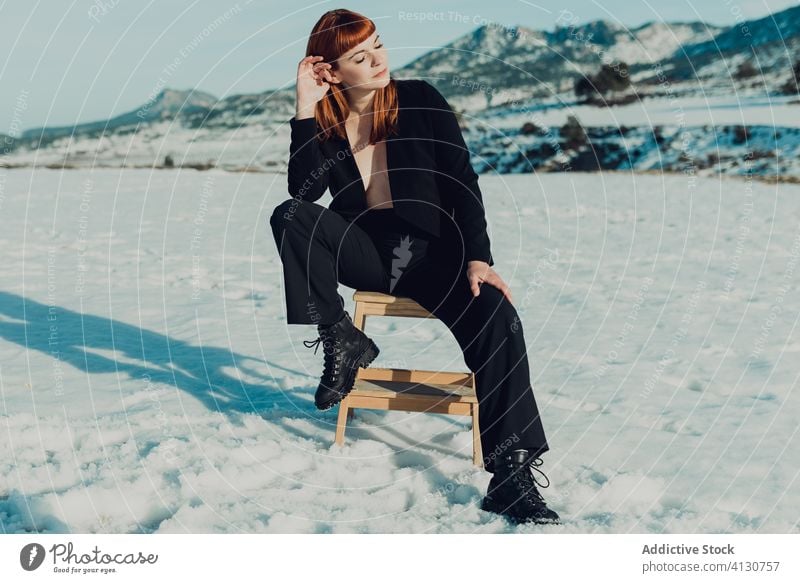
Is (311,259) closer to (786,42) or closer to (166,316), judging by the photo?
(166,316)

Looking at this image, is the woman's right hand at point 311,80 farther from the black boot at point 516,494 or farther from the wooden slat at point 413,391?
the black boot at point 516,494

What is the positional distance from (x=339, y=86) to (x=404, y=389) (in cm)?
136

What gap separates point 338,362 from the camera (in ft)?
11.8

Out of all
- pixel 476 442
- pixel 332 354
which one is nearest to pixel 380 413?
pixel 332 354

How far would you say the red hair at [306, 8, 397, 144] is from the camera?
3.46 meters

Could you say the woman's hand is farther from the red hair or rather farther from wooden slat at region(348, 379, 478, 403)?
Answer: the red hair

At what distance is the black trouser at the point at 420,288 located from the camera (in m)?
3.10

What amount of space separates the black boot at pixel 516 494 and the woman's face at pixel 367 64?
1.63m

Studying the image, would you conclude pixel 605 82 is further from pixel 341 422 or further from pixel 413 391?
pixel 341 422

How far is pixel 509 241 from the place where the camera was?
27.9ft

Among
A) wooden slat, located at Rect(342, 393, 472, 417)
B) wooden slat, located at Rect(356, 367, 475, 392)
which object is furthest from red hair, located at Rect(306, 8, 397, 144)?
wooden slat, located at Rect(342, 393, 472, 417)

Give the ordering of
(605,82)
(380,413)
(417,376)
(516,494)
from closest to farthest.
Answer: (516,494) < (417,376) < (380,413) < (605,82)

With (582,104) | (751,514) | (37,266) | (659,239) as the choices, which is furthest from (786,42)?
(751,514)

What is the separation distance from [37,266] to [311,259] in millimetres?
5091
